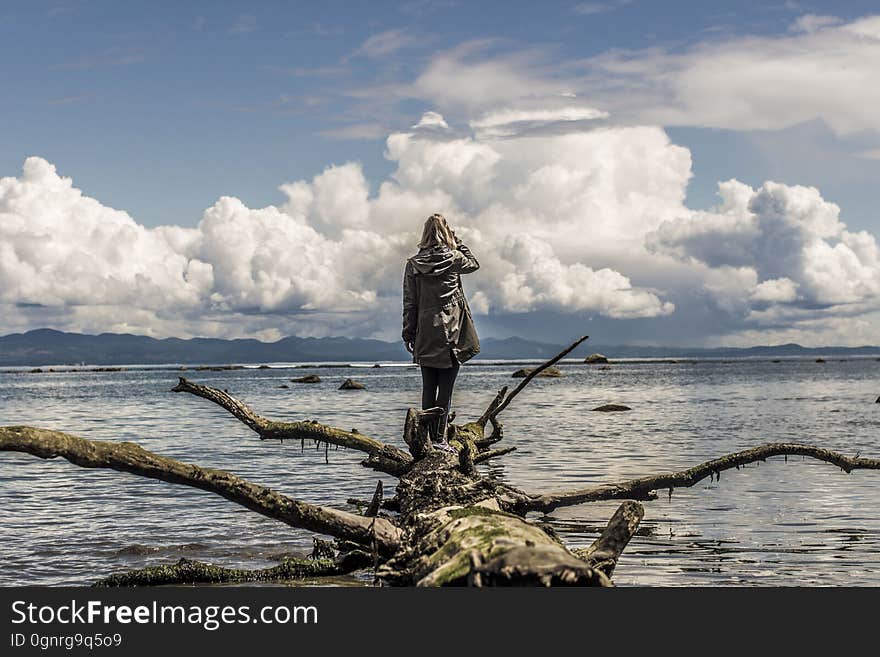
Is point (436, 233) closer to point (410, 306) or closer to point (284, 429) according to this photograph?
point (410, 306)

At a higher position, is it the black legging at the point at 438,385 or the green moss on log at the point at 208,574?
the black legging at the point at 438,385

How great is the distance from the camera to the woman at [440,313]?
11055 millimetres

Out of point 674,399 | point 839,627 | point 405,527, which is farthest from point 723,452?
point 674,399

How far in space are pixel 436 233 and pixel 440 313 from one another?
42.5 inches

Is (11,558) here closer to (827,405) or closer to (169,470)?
(169,470)

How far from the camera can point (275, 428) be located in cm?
1288

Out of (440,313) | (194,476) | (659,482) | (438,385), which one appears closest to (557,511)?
(659,482)

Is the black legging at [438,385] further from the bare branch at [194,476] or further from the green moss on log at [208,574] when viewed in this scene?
the green moss on log at [208,574]

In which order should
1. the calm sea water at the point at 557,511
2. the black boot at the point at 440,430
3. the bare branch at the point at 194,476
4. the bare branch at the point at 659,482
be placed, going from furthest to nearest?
the black boot at the point at 440,430 → the bare branch at the point at 659,482 → the calm sea water at the point at 557,511 → the bare branch at the point at 194,476

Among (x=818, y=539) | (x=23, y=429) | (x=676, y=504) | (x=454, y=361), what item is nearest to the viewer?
(x=23, y=429)

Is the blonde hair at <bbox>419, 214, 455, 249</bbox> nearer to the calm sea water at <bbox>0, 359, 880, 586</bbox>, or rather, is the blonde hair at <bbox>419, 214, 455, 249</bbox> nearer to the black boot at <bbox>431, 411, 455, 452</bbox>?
the black boot at <bbox>431, 411, 455, 452</bbox>

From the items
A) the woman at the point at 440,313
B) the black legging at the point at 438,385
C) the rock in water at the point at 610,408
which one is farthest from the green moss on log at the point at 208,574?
the rock in water at the point at 610,408

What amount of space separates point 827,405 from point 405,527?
47427mm

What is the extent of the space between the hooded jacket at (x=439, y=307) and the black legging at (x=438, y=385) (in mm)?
140
